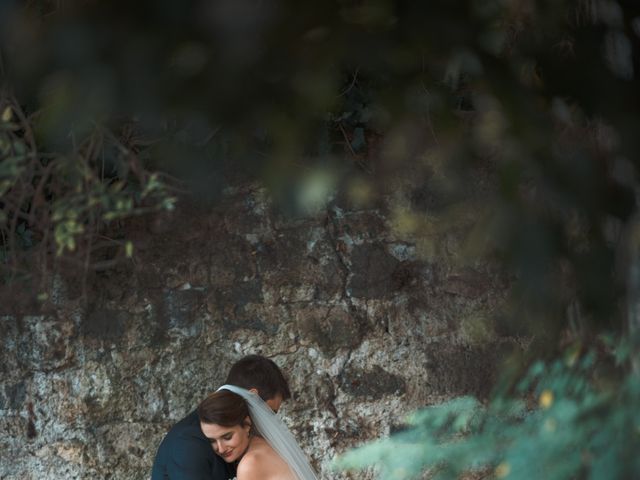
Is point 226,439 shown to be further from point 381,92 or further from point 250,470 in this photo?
point 381,92

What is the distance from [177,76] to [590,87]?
50 cm

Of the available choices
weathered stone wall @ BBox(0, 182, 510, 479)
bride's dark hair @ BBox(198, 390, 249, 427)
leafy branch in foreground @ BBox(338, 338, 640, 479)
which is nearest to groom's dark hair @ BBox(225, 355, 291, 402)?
bride's dark hair @ BBox(198, 390, 249, 427)

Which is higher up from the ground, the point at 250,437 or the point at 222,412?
the point at 222,412

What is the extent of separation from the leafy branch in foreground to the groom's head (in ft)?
7.45

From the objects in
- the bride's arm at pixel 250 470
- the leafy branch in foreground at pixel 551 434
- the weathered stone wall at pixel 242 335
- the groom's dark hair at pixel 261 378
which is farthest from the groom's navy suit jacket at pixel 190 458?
the leafy branch in foreground at pixel 551 434

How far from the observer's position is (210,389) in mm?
5277

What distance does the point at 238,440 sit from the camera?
13.7 feet

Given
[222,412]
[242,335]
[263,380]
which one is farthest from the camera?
[242,335]

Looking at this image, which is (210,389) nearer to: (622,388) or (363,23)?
(622,388)

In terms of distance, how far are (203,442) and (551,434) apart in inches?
103

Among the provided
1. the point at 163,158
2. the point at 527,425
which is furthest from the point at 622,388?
the point at 163,158

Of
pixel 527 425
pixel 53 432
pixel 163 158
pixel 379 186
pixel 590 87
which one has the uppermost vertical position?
pixel 590 87

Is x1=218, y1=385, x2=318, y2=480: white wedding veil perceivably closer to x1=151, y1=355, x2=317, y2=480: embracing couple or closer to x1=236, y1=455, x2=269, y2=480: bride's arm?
x1=151, y1=355, x2=317, y2=480: embracing couple

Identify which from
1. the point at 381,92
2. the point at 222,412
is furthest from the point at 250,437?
the point at 381,92
